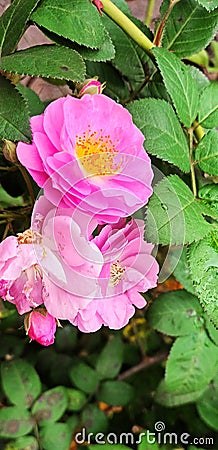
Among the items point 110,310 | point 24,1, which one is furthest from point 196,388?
point 24,1

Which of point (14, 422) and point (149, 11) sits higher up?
point (149, 11)

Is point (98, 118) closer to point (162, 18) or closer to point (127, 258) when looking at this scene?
point (127, 258)

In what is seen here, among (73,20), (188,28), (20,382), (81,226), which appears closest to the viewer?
(81,226)

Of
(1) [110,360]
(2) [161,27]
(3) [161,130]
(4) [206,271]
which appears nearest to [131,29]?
(2) [161,27]

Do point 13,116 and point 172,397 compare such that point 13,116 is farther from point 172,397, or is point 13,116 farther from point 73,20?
point 172,397

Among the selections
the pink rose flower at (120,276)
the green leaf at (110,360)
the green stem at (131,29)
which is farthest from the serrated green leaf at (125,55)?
the green leaf at (110,360)

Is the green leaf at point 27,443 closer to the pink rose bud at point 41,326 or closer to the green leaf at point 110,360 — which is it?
the green leaf at point 110,360

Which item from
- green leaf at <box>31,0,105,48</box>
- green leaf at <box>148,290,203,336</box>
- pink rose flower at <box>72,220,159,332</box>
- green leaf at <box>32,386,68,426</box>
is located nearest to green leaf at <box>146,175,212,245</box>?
pink rose flower at <box>72,220,159,332</box>

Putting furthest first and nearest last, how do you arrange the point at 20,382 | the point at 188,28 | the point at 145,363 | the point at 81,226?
the point at 145,363 < the point at 20,382 < the point at 188,28 < the point at 81,226
